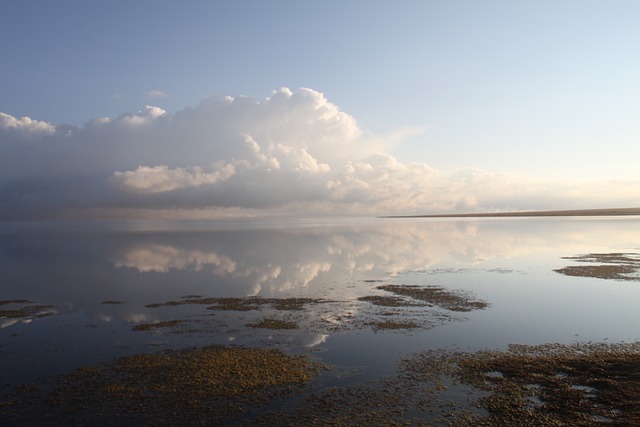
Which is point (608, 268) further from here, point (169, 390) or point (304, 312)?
point (169, 390)

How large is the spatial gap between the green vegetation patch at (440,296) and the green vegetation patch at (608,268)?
21.0 meters

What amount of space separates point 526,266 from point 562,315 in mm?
29710

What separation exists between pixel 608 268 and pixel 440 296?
30587mm

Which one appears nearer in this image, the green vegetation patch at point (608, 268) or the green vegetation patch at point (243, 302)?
the green vegetation patch at point (243, 302)

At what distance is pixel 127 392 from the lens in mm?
17922

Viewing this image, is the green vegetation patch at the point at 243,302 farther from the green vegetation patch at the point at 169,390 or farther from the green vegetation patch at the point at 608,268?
the green vegetation patch at the point at 608,268

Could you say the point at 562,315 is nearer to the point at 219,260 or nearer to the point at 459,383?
the point at 459,383

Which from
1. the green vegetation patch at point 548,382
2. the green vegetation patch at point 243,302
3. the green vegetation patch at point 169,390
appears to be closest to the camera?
the green vegetation patch at point 548,382

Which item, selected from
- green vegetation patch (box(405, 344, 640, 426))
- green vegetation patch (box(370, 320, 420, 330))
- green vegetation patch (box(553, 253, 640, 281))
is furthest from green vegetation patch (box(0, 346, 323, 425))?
green vegetation patch (box(553, 253, 640, 281))

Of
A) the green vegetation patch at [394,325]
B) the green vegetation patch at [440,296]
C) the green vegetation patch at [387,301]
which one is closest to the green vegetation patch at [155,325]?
the green vegetation patch at [394,325]

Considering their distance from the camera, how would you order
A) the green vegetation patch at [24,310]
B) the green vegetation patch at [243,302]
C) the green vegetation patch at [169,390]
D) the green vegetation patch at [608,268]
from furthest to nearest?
the green vegetation patch at [608,268]
the green vegetation patch at [243,302]
the green vegetation patch at [24,310]
the green vegetation patch at [169,390]

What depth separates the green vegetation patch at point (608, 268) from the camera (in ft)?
160

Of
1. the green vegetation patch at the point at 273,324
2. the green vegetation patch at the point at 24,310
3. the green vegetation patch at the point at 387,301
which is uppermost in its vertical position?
the green vegetation patch at the point at 24,310

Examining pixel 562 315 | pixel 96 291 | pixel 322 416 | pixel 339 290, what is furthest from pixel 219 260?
pixel 322 416
